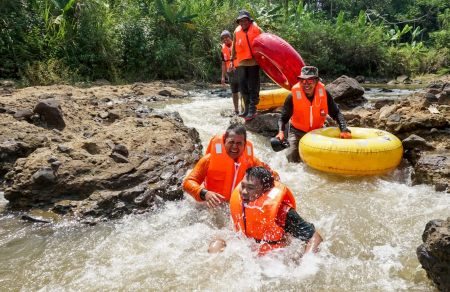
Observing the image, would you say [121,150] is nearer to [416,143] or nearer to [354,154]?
[354,154]

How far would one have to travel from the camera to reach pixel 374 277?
102 inches

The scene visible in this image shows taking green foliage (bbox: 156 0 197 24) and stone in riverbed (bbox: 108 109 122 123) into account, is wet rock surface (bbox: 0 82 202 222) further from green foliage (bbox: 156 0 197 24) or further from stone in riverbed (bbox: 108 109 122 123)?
green foliage (bbox: 156 0 197 24)

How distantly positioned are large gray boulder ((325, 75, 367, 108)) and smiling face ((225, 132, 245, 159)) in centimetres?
571

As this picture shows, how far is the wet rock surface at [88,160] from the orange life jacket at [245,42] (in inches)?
76.8

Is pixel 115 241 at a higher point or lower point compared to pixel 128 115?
lower

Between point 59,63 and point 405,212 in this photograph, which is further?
point 59,63

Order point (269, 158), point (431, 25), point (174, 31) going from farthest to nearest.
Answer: point (431, 25)
point (174, 31)
point (269, 158)

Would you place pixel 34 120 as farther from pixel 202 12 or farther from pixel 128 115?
pixel 202 12

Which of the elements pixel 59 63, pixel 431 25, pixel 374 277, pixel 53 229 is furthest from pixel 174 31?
pixel 431 25

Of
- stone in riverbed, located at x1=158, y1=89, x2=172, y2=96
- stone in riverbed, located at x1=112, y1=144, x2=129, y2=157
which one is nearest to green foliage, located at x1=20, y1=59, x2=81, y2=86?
stone in riverbed, located at x1=158, y1=89, x2=172, y2=96

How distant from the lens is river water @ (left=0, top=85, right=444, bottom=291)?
2.52 m

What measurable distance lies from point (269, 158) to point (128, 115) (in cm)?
255

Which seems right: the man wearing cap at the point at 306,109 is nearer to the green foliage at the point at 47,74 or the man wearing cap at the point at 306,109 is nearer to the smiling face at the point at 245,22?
the smiling face at the point at 245,22

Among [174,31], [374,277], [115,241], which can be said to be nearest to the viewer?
[374,277]
